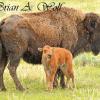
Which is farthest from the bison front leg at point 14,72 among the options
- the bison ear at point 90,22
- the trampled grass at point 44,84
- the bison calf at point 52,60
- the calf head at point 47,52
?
the bison ear at point 90,22

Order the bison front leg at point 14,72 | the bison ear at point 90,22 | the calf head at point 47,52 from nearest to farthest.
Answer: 1. the calf head at point 47,52
2. the bison front leg at point 14,72
3. the bison ear at point 90,22

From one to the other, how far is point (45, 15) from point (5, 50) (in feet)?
5.71

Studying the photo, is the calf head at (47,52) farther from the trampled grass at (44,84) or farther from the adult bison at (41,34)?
the trampled grass at (44,84)

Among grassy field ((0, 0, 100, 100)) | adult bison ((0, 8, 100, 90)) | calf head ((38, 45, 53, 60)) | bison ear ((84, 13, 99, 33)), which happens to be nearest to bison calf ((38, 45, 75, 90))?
calf head ((38, 45, 53, 60))

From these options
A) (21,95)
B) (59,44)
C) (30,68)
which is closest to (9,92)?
(21,95)

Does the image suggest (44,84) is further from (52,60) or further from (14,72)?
(52,60)

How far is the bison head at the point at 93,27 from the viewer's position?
14.6 metres

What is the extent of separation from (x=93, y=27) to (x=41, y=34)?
6.88 ft

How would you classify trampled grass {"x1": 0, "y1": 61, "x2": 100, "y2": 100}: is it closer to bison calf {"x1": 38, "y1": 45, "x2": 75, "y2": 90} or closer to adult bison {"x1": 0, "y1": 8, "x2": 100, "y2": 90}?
bison calf {"x1": 38, "y1": 45, "x2": 75, "y2": 90}

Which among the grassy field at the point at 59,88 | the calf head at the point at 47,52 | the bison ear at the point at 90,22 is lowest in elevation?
the grassy field at the point at 59,88

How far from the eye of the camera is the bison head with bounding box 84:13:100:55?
14.6m

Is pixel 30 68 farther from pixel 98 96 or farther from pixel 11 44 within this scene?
pixel 98 96

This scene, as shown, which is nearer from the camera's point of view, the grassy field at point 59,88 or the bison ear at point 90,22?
the grassy field at point 59,88

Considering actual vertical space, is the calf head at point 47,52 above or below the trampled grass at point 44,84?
above
